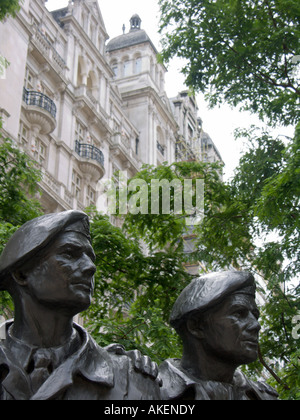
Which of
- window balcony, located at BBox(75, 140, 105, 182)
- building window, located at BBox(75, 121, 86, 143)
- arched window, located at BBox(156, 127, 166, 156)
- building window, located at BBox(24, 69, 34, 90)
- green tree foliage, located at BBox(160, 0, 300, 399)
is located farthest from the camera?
arched window, located at BBox(156, 127, 166, 156)

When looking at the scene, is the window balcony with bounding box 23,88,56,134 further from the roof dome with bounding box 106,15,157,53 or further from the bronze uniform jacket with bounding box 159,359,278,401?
the bronze uniform jacket with bounding box 159,359,278,401

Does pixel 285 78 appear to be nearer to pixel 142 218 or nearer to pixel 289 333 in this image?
pixel 142 218

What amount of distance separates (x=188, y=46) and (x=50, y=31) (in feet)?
58.5

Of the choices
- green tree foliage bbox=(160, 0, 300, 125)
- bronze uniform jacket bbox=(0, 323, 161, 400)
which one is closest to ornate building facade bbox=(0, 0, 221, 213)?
green tree foliage bbox=(160, 0, 300, 125)

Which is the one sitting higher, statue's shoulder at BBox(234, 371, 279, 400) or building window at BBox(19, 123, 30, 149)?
building window at BBox(19, 123, 30, 149)

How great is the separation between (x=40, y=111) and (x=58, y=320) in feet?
69.9

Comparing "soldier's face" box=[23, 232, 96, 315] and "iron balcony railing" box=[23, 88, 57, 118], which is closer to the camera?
"soldier's face" box=[23, 232, 96, 315]

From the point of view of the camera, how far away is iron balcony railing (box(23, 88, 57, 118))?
2395 centimetres

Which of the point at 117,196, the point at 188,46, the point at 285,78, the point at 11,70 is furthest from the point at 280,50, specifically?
the point at 11,70

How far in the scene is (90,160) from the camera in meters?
27.2

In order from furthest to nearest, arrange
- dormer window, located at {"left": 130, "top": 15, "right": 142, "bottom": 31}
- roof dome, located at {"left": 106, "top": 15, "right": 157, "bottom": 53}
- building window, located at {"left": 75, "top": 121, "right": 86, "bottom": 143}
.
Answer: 1. dormer window, located at {"left": 130, "top": 15, "right": 142, "bottom": 31}
2. roof dome, located at {"left": 106, "top": 15, "right": 157, "bottom": 53}
3. building window, located at {"left": 75, "top": 121, "right": 86, "bottom": 143}

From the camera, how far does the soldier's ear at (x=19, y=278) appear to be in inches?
124

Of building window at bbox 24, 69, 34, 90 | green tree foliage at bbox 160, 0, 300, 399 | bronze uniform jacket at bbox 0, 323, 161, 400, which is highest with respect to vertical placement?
building window at bbox 24, 69, 34, 90

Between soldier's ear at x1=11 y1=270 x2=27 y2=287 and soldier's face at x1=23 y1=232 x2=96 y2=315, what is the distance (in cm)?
3
